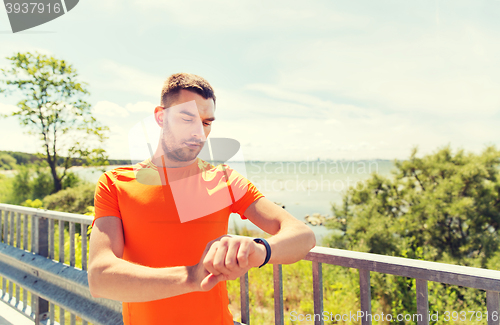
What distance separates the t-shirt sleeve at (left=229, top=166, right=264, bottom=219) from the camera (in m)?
1.25

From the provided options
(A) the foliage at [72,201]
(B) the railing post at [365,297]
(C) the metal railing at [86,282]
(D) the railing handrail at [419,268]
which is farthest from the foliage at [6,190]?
(B) the railing post at [365,297]

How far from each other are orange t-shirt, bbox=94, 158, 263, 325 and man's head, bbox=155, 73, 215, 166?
118mm

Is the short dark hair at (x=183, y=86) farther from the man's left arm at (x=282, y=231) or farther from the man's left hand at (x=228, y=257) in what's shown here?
the man's left hand at (x=228, y=257)

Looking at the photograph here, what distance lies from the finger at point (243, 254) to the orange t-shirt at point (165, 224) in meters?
0.41

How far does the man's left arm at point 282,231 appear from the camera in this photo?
99 centimetres

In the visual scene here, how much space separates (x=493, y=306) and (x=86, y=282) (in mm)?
2290

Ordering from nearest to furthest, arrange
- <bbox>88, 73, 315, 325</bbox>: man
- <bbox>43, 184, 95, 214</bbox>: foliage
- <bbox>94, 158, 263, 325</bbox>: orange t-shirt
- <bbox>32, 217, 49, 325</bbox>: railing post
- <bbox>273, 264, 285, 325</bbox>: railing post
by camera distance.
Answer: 1. <bbox>88, 73, 315, 325</bbox>: man
2. <bbox>94, 158, 263, 325</bbox>: orange t-shirt
3. <bbox>273, 264, 285, 325</bbox>: railing post
4. <bbox>32, 217, 49, 325</bbox>: railing post
5. <bbox>43, 184, 95, 214</bbox>: foliage

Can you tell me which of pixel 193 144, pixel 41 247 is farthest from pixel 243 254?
pixel 41 247

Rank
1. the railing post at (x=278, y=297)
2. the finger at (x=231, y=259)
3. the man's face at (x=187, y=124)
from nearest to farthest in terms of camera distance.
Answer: the finger at (x=231, y=259) < the man's face at (x=187, y=124) < the railing post at (x=278, y=297)

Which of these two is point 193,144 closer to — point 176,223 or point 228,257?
point 176,223

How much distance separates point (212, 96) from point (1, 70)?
38.4ft

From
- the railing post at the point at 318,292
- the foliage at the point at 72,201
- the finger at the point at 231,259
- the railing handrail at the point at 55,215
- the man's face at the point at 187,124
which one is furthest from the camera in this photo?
the foliage at the point at 72,201

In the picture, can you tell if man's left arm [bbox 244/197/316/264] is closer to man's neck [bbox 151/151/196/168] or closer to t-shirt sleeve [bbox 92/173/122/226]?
man's neck [bbox 151/151/196/168]

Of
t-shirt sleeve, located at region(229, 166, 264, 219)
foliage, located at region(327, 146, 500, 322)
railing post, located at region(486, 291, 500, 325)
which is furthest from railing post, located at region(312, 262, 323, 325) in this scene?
foliage, located at region(327, 146, 500, 322)
